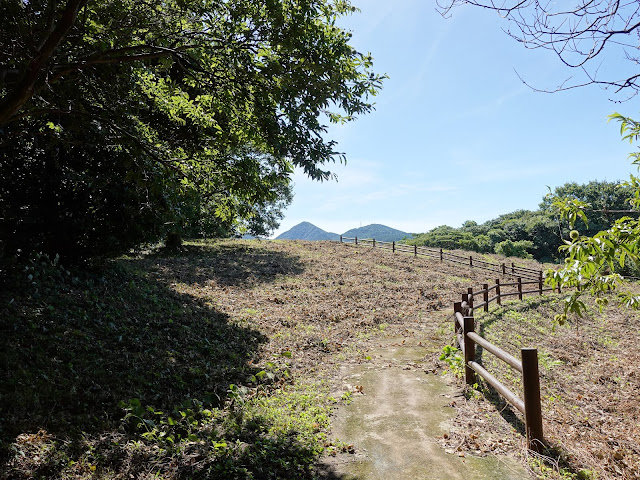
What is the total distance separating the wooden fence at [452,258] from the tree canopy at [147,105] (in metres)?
22.6

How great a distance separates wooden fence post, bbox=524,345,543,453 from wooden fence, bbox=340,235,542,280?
22.6 meters

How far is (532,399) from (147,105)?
9.77 meters

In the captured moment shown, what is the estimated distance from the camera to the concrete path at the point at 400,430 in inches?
162

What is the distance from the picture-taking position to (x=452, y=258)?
108ft

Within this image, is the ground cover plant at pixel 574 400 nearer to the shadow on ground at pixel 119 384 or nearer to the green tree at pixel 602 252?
the green tree at pixel 602 252

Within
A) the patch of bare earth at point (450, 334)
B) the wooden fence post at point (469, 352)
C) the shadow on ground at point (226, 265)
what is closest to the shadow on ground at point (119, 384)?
the patch of bare earth at point (450, 334)

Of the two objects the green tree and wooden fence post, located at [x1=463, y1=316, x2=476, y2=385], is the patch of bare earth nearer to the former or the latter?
wooden fence post, located at [x1=463, y1=316, x2=476, y2=385]

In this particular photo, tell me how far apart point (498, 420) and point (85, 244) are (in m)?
11.1

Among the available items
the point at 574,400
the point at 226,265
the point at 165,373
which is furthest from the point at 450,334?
the point at 226,265

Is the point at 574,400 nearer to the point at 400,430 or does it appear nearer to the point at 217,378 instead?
the point at 400,430

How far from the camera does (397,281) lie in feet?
66.9

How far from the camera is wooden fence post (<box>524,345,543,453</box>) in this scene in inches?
171

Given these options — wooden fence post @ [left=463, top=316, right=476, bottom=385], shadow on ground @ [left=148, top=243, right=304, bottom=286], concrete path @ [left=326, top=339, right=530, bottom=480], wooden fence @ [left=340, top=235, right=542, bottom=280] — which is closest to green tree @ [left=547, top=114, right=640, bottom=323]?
concrete path @ [left=326, top=339, right=530, bottom=480]

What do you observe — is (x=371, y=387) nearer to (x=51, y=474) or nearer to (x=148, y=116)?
(x=51, y=474)
